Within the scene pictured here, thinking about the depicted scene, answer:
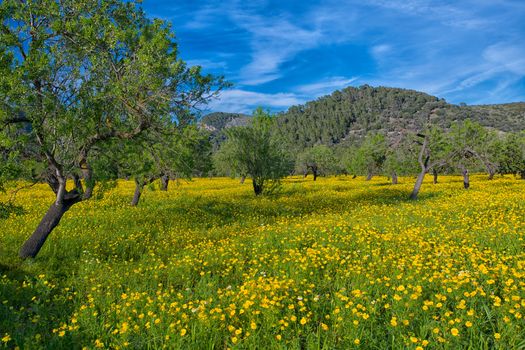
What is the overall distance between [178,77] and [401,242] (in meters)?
9.76

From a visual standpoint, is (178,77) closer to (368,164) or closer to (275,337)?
(275,337)

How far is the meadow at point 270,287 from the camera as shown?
216 inches

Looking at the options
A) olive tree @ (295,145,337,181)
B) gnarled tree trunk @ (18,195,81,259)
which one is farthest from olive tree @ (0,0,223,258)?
olive tree @ (295,145,337,181)

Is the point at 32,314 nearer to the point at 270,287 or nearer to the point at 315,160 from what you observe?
the point at 270,287

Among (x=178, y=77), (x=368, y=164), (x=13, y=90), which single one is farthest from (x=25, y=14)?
(x=368, y=164)

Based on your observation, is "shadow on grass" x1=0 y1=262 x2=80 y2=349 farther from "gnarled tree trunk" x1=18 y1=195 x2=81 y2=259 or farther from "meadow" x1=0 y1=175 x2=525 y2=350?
"gnarled tree trunk" x1=18 y1=195 x2=81 y2=259

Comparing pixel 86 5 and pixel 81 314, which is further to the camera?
pixel 86 5

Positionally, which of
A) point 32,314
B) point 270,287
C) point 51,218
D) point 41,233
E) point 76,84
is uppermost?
point 76,84

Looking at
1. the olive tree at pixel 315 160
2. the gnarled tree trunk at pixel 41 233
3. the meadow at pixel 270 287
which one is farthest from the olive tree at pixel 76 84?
the olive tree at pixel 315 160

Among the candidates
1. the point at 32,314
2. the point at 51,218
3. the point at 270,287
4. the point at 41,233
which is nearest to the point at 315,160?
the point at 51,218

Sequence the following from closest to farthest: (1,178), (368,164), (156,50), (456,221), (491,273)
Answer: (491,273)
(1,178)
(156,50)
(456,221)
(368,164)

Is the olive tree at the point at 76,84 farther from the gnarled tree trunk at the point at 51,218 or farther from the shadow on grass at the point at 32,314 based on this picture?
the shadow on grass at the point at 32,314

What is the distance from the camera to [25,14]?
9.90m

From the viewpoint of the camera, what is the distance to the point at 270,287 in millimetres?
6930
